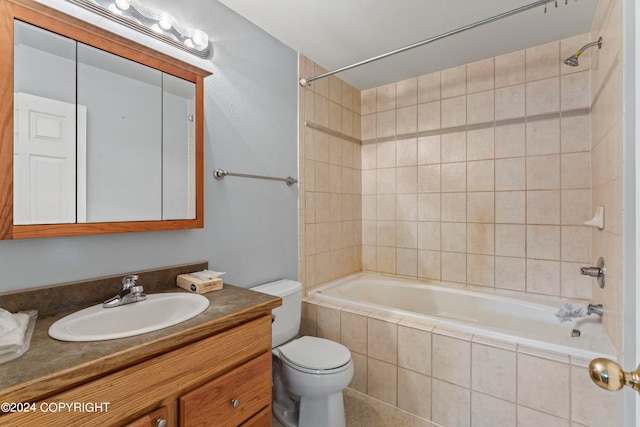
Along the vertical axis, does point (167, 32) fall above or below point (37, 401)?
above

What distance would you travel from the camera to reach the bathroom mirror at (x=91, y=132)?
3.34 ft

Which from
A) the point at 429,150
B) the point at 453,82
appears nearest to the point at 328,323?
the point at 429,150

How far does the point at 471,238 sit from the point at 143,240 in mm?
2327

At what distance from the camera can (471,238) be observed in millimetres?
2463

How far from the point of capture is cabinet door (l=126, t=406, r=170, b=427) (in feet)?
2.68

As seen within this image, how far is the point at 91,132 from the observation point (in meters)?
1.20

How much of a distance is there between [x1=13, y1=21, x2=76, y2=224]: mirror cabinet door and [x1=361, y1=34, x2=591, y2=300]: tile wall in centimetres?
237

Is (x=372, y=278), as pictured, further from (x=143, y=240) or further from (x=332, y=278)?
(x=143, y=240)

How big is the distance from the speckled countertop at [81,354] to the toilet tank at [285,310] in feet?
2.29

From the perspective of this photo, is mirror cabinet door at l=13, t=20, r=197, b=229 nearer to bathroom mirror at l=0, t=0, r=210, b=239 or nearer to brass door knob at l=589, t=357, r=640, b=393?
bathroom mirror at l=0, t=0, r=210, b=239

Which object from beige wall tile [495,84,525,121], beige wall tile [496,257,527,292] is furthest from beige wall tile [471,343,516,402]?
beige wall tile [495,84,525,121]

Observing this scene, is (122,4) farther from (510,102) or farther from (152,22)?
(510,102)

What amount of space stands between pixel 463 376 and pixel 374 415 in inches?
22.6

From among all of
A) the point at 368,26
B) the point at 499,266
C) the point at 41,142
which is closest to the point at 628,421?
the point at 41,142
